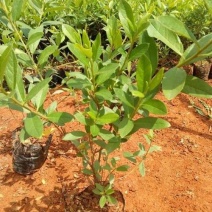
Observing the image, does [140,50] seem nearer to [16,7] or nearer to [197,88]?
[197,88]

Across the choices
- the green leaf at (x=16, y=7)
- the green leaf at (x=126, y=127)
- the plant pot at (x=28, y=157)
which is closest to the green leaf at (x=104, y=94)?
the green leaf at (x=126, y=127)

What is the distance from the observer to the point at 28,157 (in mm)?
2236

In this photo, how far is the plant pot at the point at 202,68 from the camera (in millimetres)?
3443

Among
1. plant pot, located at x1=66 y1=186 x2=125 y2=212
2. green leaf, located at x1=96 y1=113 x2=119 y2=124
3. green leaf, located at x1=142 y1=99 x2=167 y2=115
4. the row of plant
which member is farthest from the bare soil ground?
green leaf, located at x1=142 y1=99 x2=167 y2=115

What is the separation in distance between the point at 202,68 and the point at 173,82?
2.63 meters

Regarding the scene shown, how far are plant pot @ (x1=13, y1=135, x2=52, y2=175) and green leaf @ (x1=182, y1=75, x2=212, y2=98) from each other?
147cm

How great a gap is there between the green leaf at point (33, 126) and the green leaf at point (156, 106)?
15.1 inches

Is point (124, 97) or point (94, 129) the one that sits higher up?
point (124, 97)

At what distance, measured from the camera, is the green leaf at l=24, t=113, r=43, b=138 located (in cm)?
109

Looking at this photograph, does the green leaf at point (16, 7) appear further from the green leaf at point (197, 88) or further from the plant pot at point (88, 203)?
the plant pot at point (88, 203)

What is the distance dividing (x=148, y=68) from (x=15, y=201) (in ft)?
4.91

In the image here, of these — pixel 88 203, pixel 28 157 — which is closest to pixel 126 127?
pixel 88 203

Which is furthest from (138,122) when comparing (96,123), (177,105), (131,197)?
(177,105)

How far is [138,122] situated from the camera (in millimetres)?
1225
